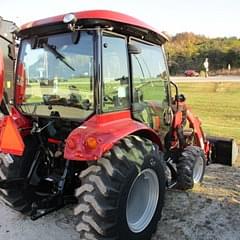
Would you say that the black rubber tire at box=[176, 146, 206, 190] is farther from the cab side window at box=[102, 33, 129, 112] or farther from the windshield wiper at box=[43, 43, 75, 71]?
the windshield wiper at box=[43, 43, 75, 71]

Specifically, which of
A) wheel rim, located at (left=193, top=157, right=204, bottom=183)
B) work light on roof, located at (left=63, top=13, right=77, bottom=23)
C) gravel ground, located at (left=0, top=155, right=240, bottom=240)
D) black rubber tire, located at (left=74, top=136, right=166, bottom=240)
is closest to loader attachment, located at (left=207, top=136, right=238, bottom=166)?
wheel rim, located at (left=193, top=157, right=204, bottom=183)

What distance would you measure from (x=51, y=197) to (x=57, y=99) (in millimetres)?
1022

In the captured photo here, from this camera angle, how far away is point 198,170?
5820mm

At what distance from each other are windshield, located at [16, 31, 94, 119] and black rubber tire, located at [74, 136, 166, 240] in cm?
57

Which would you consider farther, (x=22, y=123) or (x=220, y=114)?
(x=220, y=114)

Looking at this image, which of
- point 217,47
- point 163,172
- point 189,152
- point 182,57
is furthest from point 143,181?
point 217,47

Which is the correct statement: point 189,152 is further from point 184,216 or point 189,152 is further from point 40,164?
point 40,164

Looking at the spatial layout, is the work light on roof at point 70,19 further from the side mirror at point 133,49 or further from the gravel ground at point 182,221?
the gravel ground at point 182,221

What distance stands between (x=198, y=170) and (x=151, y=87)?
1.72 meters

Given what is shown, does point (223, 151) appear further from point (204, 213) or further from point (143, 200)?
point (143, 200)

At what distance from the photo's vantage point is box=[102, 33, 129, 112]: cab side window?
3821 millimetres

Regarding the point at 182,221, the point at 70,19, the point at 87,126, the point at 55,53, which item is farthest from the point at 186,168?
the point at 70,19

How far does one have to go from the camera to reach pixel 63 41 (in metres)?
3.96

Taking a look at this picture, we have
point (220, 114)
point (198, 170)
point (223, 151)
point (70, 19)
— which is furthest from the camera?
point (220, 114)
